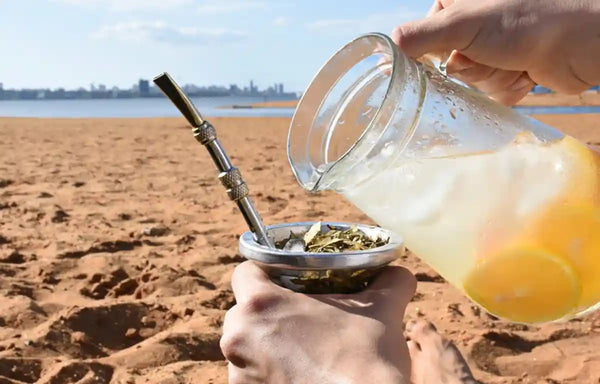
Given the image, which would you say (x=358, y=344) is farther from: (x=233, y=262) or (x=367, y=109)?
(x=233, y=262)

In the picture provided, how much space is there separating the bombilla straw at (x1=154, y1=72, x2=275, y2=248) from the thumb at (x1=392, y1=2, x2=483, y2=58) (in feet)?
1.45

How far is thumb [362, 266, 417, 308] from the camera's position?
47.9 inches

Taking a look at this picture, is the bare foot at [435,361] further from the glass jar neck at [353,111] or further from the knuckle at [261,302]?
the knuckle at [261,302]

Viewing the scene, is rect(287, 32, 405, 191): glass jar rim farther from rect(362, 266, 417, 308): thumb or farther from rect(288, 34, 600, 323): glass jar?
rect(362, 266, 417, 308): thumb

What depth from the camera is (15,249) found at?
4.24 metres

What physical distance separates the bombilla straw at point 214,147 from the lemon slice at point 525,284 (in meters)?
0.42

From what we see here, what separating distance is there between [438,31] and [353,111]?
0.78 feet

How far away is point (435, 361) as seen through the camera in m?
2.36

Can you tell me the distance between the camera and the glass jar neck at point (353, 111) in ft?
4.20

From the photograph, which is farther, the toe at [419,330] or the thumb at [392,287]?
the toe at [419,330]

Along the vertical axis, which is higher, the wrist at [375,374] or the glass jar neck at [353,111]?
the glass jar neck at [353,111]

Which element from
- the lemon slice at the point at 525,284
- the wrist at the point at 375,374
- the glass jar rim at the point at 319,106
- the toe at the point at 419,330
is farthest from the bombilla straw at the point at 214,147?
the toe at the point at 419,330

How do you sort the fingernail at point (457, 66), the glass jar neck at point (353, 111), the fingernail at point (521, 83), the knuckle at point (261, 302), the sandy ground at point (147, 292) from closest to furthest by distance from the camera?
the knuckle at point (261, 302)
the glass jar neck at point (353, 111)
the fingernail at point (457, 66)
the fingernail at point (521, 83)
the sandy ground at point (147, 292)

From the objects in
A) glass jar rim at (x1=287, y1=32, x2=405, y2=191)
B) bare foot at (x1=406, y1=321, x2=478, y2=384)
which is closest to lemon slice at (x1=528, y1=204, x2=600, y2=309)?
glass jar rim at (x1=287, y1=32, x2=405, y2=191)
